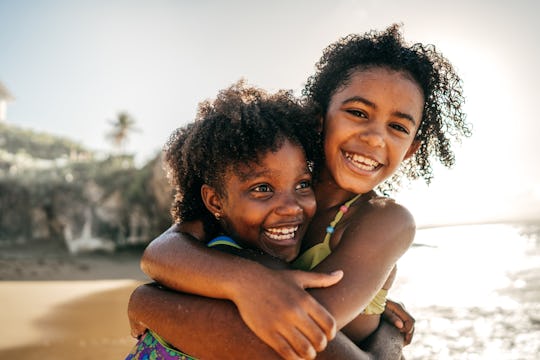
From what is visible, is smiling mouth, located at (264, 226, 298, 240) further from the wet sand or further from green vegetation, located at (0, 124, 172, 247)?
green vegetation, located at (0, 124, 172, 247)

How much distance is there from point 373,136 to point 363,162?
0.14m

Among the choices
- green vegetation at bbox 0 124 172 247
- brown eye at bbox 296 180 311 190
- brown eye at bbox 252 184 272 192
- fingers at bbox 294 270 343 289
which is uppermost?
brown eye at bbox 296 180 311 190

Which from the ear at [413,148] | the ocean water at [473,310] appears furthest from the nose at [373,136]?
the ocean water at [473,310]

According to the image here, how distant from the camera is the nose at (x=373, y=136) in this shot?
7.52 ft

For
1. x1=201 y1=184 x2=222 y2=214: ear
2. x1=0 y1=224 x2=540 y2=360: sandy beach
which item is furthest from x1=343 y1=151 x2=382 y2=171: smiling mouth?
x1=0 y1=224 x2=540 y2=360: sandy beach

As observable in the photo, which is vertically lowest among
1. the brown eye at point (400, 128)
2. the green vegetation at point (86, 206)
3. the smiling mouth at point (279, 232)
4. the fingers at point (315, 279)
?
the green vegetation at point (86, 206)

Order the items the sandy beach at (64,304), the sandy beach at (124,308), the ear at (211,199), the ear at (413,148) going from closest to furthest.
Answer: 1. the ear at (211,199)
2. the ear at (413,148)
3. the sandy beach at (64,304)
4. the sandy beach at (124,308)

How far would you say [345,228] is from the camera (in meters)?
2.07

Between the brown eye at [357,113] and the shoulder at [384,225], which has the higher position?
the brown eye at [357,113]

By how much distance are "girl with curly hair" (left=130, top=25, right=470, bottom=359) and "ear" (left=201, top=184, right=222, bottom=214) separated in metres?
0.13

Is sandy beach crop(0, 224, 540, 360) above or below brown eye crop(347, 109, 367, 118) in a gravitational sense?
below

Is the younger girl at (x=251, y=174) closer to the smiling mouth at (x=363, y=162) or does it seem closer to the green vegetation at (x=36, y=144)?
the smiling mouth at (x=363, y=162)

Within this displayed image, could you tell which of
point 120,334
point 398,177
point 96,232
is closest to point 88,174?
point 96,232

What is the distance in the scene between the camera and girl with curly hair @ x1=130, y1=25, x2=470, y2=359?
150cm
